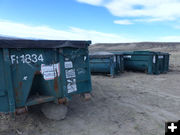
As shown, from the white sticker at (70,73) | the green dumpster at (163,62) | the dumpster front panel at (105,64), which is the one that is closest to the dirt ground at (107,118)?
the white sticker at (70,73)

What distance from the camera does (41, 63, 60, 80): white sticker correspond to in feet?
11.4

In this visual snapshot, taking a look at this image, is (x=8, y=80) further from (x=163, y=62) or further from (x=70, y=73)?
(x=163, y=62)

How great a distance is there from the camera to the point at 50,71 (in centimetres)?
354

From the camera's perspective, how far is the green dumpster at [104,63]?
30.8ft

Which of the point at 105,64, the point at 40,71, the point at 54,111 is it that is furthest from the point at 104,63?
the point at 40,71

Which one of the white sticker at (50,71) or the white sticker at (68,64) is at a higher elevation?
the white sticker at (68,64)

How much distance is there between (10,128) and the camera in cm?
336

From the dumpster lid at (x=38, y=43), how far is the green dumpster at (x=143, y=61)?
7.37 meters

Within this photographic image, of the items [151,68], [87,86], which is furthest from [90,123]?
[151,68]

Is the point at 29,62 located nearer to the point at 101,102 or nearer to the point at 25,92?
the point at 25,92

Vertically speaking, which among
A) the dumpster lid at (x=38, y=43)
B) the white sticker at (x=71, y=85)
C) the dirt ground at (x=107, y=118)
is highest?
the dumpster lid at (x=38, y=43)

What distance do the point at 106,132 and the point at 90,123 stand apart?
1.67 feet

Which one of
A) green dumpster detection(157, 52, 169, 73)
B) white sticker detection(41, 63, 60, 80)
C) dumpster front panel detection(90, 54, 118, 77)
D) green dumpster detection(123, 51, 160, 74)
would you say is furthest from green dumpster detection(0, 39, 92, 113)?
green dumpster detection(157, 52, 169, 73)

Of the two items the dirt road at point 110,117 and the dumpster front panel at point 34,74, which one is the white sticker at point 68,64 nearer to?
the dumpster front panel at point 34,74
